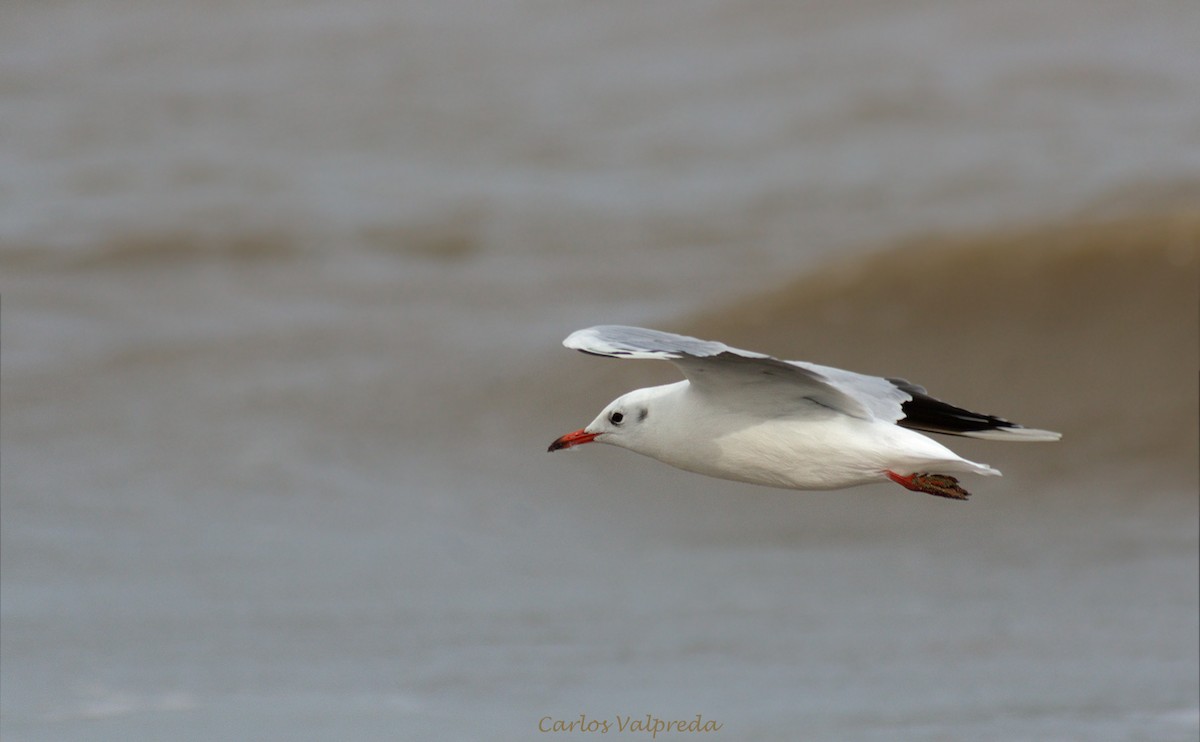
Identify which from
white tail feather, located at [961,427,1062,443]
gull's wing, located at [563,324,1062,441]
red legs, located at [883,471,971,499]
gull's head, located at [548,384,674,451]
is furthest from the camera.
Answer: gull's head, located at [548,384,674,451]

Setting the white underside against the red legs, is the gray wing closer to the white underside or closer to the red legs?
the white underside

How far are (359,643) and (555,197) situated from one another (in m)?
5.02

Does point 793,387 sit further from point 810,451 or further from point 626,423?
point 626,423

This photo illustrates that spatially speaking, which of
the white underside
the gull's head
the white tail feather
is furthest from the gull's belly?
the white tail feather

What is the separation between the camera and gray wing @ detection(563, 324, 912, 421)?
4.25 metres

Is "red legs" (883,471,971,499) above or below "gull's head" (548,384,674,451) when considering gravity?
below

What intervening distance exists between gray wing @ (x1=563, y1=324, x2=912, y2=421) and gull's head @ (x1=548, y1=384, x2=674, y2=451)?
186 millimetres

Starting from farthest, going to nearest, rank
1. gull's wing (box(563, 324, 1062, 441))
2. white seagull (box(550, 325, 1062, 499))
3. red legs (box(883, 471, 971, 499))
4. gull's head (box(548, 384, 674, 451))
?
gull's head (box(548, 384, 674, 451)), red legs (box(883, 471, 971, 499)), white seagull (box(550, 325, 1062, 499)), gull's wing (box(563, 324, 1062, 441))

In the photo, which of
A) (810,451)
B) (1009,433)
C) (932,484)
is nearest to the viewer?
(810,451)

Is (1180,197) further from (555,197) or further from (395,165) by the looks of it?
(395,165)

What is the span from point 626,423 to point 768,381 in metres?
0.48

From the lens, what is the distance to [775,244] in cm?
1070

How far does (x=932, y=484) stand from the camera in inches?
180

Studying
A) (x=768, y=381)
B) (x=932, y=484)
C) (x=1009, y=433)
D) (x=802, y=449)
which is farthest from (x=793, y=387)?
(x=1009, y=433)
